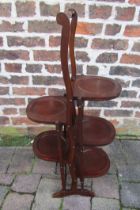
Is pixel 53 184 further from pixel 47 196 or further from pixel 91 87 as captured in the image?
pixel 91 87

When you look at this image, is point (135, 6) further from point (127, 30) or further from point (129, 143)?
point (129, 143)

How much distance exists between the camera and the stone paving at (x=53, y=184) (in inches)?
65.9

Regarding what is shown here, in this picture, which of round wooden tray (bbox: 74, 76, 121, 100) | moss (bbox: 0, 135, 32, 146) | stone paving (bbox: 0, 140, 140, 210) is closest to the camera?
round wooden tray (bbox: 74, 76, 121, 100)

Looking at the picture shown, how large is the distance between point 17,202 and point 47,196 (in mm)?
193

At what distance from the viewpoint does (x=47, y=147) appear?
5.74 ft

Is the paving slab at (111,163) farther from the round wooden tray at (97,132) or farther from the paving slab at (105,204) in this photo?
the round wooden tray at (97,132)

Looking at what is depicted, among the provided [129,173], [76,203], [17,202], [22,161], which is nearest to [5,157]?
[22,161]

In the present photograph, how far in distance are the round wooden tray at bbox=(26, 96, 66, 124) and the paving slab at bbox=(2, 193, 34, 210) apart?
58cm

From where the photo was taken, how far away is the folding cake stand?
1397mm

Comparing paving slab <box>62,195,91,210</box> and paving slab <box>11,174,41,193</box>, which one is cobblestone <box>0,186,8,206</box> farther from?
paving slab <box>62,195,91,210</box>

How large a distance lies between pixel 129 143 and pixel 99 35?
3.02 ft

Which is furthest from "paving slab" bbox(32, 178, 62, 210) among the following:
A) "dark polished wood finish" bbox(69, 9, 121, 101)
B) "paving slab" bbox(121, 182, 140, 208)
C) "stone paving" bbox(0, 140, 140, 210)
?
"dark polished wood finish" bbox(69, 9, 121, 101)

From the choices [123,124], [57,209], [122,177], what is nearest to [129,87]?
[123,124]

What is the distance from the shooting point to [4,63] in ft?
6.36
